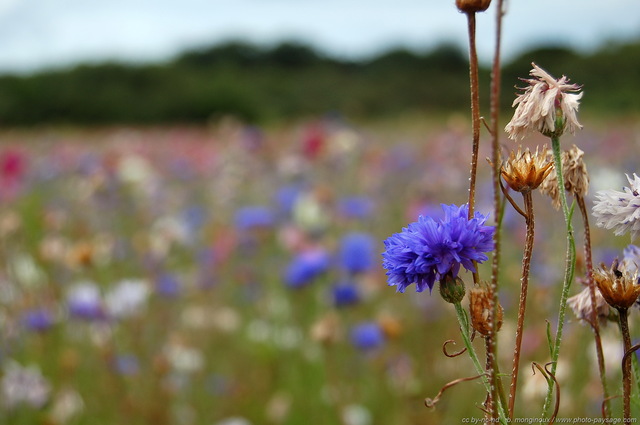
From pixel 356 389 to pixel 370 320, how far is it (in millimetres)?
392

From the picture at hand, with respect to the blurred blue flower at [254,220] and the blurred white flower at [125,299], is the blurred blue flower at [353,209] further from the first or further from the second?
the blurred white flower at [125,299]

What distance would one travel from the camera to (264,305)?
6.49ft

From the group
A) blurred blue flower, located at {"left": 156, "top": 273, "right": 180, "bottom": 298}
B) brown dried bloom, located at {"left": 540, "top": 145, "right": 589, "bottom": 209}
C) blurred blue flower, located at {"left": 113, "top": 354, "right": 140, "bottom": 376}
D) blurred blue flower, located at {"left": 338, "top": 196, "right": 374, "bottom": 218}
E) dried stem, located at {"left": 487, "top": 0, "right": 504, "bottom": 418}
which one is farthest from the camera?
blurred blue flower, located at {"left": 338, "top": 196, "right": 374, "bottom": 218}

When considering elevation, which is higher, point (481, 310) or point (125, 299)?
point (481, 310)

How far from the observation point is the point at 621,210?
32cm

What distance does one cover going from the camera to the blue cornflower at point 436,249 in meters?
0.31

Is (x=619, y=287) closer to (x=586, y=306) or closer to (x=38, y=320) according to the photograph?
(x=586, y=306)

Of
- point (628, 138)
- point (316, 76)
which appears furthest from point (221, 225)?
point (316, 76)

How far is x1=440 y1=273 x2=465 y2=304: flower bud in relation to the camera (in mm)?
308

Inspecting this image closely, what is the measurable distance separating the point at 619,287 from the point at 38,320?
4.64ft

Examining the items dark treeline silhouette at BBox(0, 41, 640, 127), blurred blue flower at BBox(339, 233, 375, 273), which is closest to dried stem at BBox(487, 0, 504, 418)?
blurred blue flower at BBox(339, 233, 375, 273)

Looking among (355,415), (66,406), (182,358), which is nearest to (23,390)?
(66,406)

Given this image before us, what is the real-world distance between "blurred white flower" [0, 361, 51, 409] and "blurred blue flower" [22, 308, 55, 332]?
128 millimetres

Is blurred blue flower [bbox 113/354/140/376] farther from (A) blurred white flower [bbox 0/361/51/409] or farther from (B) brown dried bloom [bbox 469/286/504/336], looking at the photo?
(B) brown dried bloom [bbox 469/286/504/336]
